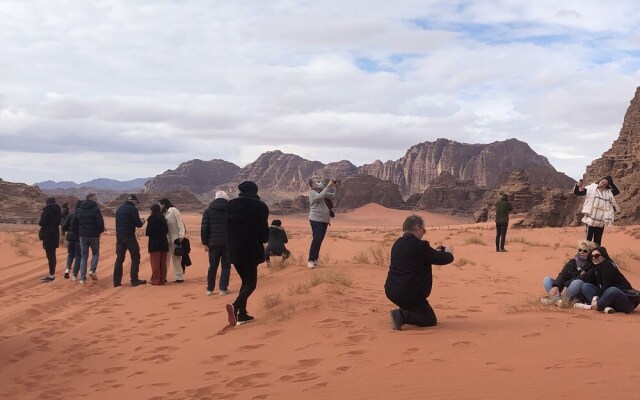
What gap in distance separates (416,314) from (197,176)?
5761 inches

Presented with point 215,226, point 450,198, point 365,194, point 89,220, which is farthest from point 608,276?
point 365,194

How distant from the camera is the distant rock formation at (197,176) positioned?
137500mm

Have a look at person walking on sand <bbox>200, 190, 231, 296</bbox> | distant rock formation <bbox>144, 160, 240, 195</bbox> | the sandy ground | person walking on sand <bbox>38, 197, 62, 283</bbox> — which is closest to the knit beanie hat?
the sandy ground

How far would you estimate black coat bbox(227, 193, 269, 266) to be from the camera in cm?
759

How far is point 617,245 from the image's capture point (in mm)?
23141

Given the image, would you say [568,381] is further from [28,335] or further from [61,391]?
[28,335]

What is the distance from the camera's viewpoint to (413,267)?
6.54m

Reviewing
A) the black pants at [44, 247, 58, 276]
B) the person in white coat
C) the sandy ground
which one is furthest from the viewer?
the black pants at [44, 247, 58, 276]

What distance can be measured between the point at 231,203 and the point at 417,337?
310cm

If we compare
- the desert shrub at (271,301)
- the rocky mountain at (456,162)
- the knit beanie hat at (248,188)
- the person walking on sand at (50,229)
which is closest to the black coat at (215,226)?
the desert shrub at (271,301)

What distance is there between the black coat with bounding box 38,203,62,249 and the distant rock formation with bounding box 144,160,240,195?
121m

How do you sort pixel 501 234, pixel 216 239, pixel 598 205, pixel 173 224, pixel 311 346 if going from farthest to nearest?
pixel 501 234 → pixel 173 224 → pixel 598 205 → pixel 216 239 → pixel 311 346

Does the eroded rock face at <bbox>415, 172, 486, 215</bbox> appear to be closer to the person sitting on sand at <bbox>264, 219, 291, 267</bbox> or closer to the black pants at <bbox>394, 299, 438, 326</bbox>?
the person sitting on sand at <bbox>264, 219, 291, 267</bbox>

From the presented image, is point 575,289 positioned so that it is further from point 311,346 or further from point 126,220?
point 126,220
